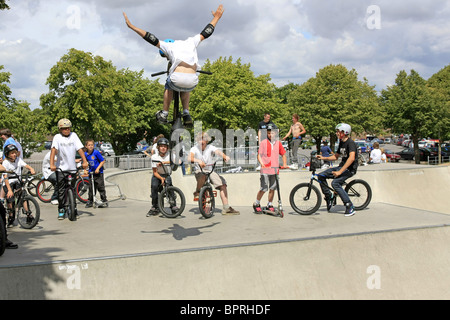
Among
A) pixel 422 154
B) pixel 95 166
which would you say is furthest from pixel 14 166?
pixel 422 154

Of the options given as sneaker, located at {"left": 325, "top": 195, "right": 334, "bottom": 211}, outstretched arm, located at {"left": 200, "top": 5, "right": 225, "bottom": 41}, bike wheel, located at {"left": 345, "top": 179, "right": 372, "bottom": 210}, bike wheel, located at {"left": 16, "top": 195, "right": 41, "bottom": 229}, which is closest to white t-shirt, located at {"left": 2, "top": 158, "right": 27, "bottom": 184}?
bike wheel, located at {"left": 16, "top": 195, "right": 41, "bottom": 229}

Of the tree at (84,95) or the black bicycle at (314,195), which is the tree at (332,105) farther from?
the black bicycle at (314,195)

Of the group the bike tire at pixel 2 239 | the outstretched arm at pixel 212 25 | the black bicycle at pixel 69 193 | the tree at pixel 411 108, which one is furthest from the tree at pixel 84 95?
the tree at pixel 411 108

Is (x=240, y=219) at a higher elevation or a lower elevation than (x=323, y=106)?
lower

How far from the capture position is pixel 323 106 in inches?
1762

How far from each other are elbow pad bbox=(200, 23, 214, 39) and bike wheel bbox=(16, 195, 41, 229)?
524 cm

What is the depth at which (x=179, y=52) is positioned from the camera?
436cm

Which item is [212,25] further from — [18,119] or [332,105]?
[332,105]

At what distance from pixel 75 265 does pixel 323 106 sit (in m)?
42.4

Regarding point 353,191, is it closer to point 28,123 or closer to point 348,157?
point 348,157

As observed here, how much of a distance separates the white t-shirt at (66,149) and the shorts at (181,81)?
15.4 feet

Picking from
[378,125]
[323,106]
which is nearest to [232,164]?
[323,106]

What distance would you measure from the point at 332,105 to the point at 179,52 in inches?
1680

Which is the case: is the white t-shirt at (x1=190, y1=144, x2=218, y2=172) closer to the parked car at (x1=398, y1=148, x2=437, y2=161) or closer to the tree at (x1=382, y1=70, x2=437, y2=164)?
the tree at (x1=382, y1=70, x2=437, y2=164)
